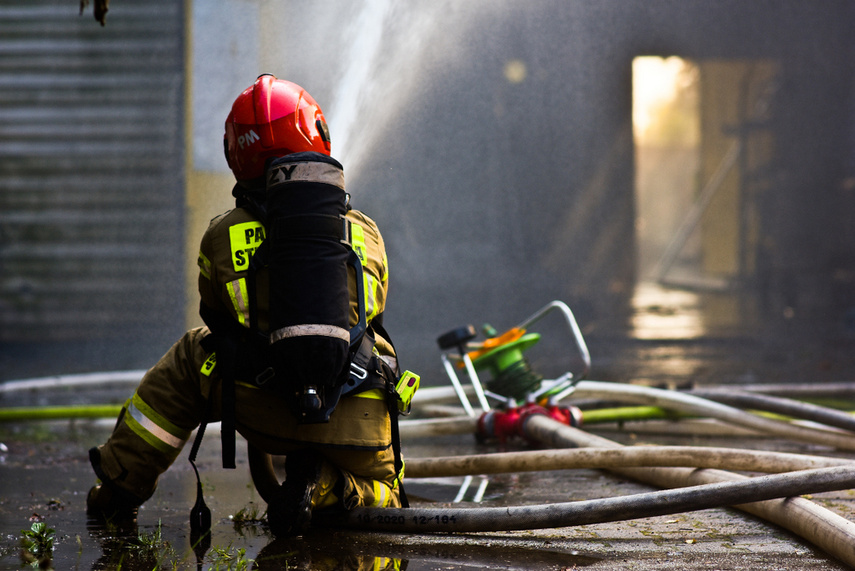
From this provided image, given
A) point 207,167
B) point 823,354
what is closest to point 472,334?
point 207,167

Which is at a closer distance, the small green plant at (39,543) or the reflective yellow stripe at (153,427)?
the small green plant at (39,543)

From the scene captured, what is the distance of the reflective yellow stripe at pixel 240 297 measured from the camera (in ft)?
7.45

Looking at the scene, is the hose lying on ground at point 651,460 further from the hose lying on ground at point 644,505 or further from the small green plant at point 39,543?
the small green plant at point 39,543

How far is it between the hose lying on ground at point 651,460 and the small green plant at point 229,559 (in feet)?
2.84

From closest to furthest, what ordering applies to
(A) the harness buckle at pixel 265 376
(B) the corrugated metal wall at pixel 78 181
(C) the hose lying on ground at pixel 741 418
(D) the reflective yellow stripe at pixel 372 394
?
(A) the harness buckle at pixel 265 376 → (D) the reflective yellow stripe at pixel 372 394 → (C) the hose lying on ground at pixel 741 418 → (B) the corrugated metal wall at pixel 78 181

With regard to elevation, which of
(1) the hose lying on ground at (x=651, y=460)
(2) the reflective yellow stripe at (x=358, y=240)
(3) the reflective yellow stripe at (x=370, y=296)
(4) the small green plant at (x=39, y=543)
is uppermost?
(2) the reflective yellow stripe at (x=358, y=240)

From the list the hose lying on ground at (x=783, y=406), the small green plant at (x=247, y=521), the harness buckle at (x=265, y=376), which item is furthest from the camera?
the hose lying on ground at (x=783, y=406)

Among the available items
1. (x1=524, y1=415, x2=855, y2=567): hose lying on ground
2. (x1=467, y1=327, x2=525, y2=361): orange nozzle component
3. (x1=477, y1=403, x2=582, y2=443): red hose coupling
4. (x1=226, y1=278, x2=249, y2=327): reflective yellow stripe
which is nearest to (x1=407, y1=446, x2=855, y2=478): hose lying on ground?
(x1=524, y1=415, x2=855, y2=567): hose lying on ground

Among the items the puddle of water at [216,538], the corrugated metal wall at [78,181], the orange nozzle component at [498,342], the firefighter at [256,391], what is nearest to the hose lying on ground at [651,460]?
the puddle of water at [216,538]

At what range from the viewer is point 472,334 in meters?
3.62

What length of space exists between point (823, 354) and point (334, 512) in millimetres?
5854

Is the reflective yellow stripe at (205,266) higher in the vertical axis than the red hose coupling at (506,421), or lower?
higher

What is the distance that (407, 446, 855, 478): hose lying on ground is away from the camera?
2.62m

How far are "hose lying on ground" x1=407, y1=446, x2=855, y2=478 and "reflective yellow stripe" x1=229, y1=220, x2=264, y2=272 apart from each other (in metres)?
1.02
